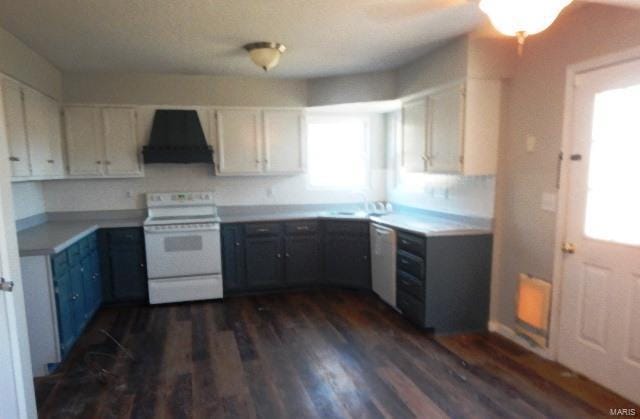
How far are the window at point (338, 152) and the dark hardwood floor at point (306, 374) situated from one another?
6.38 feet

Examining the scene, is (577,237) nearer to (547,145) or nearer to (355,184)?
(547,145)

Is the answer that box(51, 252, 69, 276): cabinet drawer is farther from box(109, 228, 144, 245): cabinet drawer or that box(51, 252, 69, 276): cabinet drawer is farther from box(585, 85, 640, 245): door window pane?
A: box(585, 85, 640, 245): door window pane

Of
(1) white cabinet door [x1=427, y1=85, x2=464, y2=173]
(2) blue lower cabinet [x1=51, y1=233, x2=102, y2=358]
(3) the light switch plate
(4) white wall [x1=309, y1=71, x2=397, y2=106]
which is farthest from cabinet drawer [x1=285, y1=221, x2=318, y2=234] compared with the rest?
(3) the light switch plate

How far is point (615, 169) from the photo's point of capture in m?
2.42

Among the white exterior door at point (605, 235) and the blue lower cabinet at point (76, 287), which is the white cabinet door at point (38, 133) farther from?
the white exterior door at point (605, 235)

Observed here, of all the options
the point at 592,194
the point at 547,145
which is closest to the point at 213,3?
the point at 547,145

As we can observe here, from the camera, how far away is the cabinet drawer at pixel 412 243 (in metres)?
3.35

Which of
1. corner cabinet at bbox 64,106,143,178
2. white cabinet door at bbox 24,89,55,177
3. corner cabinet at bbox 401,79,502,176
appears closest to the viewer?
corner cabinet at bbox 401,79,502,176

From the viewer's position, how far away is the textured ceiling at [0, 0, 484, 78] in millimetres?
2516

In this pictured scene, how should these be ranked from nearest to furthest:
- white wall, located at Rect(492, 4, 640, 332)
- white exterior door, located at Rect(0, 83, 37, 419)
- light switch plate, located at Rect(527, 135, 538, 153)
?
white exterior door, located at Rect(0, 83, 37, 419) → white wall, located at Rect(492, 4, 640, 332) → light switch plate, located at Rect(527, 135, 538, 153)

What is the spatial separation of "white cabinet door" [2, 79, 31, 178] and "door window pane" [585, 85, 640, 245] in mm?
4172

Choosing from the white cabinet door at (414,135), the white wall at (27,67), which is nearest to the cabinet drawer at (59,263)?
the white wall at (27,67)

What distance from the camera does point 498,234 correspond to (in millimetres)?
3367

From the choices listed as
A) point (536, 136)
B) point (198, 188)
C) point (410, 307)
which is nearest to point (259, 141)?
point (198, 188)
